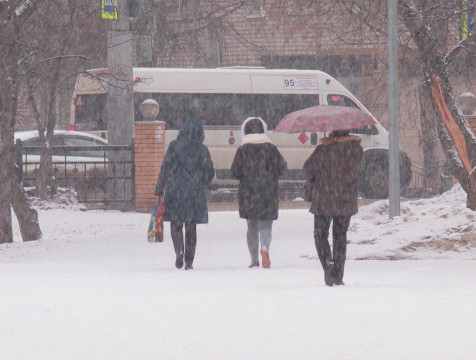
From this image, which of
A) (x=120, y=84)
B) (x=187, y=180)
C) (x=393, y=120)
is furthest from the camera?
(x=120, y=84)

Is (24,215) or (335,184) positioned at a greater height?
(335,184)

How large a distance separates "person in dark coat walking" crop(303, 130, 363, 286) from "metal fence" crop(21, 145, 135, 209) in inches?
477

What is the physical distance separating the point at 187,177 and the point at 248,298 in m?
2.65

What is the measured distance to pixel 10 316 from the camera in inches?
335

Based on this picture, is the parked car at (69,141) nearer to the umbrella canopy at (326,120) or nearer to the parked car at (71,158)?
the parked car at (71,158)

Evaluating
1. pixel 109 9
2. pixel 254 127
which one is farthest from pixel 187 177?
pixel 109 9

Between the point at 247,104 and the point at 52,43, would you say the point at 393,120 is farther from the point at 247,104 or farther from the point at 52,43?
the point at 247,104

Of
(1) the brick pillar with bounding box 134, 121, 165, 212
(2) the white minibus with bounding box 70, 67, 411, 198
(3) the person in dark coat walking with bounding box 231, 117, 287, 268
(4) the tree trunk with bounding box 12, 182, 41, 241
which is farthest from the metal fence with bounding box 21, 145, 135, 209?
(3) the person in dark coat walking with bounding box 231, 117, 287, 268

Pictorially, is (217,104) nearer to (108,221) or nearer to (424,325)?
(108,221)

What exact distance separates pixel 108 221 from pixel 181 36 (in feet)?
36.0

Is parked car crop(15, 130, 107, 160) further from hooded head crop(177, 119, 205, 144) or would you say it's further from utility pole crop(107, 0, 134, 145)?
hooded head crop(177, 119, 205, 144)

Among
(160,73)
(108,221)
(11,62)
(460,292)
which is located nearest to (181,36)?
(160,73)

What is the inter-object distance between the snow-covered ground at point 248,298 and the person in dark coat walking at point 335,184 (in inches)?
20.2

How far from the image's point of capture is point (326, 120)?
10.5 meters
